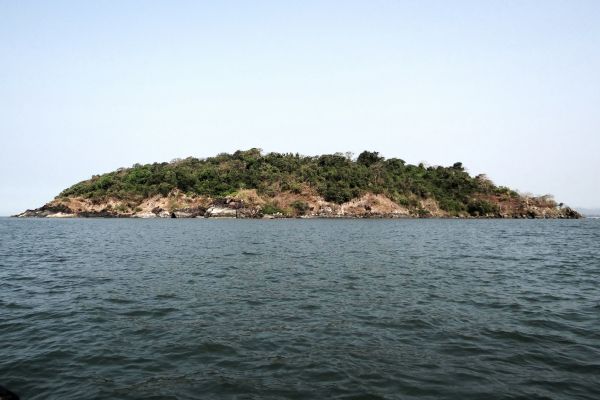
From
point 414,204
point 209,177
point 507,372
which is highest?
point 209,177

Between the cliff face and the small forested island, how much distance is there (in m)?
0.34

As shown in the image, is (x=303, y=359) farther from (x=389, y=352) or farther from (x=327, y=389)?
(x=389, y=352)

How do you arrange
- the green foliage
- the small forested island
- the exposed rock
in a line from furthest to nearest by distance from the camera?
→ the small forested island → the green foliage → the exposed rock

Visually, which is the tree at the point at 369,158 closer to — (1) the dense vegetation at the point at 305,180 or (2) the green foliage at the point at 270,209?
(1) the dense vegetation at the point at 305,180

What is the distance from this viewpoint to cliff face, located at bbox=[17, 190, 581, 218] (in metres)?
136

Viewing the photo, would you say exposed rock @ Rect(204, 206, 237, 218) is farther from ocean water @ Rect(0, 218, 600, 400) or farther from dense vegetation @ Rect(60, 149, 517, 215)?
ocean water @ Rect(0, 218, 600, 400)

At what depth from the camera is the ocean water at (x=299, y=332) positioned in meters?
9.84

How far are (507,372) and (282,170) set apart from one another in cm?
15178

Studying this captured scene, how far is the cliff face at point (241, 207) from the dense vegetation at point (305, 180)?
291 cm

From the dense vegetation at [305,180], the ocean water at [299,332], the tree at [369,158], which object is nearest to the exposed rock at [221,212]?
the dense vegetation at [305,180]

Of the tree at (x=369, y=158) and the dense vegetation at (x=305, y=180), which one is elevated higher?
the tree at (x=369, y=158)

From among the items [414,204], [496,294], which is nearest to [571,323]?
[496,294]

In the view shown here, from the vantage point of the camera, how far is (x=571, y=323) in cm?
1525

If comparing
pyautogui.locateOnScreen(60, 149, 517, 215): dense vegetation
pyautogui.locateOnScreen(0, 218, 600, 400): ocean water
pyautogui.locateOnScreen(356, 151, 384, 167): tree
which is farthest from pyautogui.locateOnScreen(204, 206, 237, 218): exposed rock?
pyautogui.locateOnScreen(0, 218, 600, 400): ocean water
